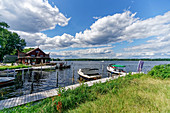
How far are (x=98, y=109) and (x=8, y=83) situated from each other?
19.1 meters

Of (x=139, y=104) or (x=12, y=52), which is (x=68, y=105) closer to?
(x=139, y=104)

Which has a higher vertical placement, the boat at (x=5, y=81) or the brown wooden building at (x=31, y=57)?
the brown wooden building at (x=31, y=57)

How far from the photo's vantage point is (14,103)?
22.0ft

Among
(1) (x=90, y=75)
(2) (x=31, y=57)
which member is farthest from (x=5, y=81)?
(2) (x=31, y=57)

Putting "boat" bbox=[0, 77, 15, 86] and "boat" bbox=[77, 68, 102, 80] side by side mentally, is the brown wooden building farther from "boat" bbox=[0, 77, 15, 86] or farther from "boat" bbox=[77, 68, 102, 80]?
"boat" bbox=[77, 68, 102, 80]

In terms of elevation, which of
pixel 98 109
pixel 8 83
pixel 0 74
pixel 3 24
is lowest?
pixel 8 83

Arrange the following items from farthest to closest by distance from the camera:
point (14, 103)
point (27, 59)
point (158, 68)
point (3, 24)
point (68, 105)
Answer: point (27, 59) → point (3, 24) → point (158, 68) → point (14, 103) → point (68, 105)

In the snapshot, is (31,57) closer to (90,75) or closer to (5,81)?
(5,81)

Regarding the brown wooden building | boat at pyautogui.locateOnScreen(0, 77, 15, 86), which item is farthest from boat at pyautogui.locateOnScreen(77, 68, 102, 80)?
the brown wooden building

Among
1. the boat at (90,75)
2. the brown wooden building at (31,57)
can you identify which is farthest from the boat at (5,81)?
the brown wooden building at (31,57)

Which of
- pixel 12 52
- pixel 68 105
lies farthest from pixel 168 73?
pixel 12 52

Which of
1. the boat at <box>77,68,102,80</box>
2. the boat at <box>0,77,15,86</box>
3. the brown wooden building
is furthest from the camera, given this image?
the brown wooden building

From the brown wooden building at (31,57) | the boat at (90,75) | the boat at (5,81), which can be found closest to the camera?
the boat at (5,81)

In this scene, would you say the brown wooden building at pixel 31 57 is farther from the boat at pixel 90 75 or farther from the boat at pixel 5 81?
the boat at pixel 90 75
